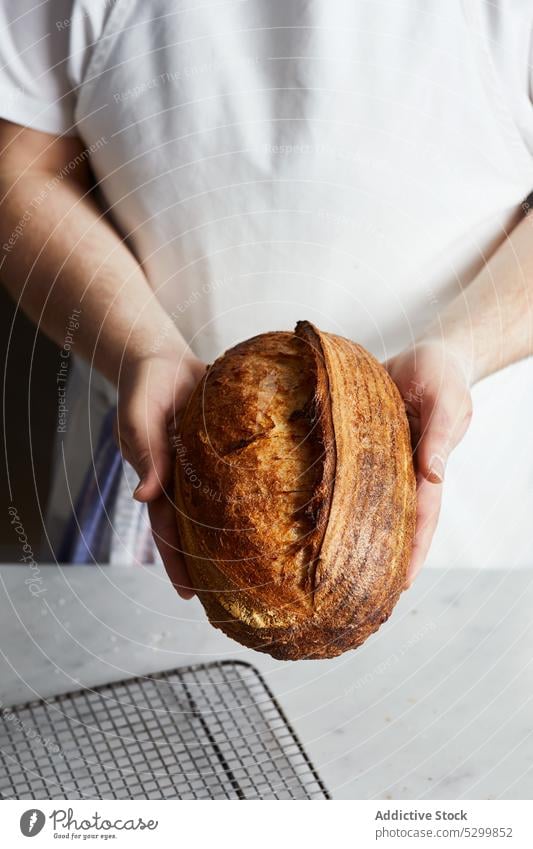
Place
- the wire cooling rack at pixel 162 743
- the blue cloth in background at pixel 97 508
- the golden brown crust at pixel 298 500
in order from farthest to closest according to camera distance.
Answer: the blue cloth in background at pixel 97 508 → the wire cooling rack at pixel 162 743 → the golden brown crust at pixel 298 500

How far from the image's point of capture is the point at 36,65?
2.57 feet

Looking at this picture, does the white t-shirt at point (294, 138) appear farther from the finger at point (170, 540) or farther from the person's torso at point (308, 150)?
the finger at point (170, 540)

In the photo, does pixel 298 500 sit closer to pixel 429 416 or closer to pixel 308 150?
pixel 429 416

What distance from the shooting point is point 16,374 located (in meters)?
1.29

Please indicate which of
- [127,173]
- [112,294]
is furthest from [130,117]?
[112,294]

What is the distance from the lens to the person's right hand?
0.60 metres

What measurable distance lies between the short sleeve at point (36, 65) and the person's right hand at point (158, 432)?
0.26 m

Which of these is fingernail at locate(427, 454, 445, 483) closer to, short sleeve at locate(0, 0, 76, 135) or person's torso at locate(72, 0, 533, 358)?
person's torso at locate(72, 0, 533, 358)

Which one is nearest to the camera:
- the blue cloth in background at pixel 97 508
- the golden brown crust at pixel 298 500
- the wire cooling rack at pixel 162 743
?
the golden brown crust at pixel 298 500

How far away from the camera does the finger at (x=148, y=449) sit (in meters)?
0.60

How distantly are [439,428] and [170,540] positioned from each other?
192 mm

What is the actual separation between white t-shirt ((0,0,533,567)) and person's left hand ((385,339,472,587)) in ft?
0.57

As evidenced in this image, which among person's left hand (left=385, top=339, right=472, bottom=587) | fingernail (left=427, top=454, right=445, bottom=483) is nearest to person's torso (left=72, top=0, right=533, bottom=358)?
person's left hand (left=385, top=339, right=472, bottom=587)

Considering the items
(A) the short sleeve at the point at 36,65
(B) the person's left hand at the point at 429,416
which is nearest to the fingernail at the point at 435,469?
(B) the person's left hand at the point at 429,416
